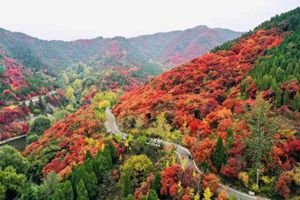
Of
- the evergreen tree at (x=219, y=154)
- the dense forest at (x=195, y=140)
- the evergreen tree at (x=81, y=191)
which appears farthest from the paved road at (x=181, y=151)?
the evergreen tree at (x=81, y=191)

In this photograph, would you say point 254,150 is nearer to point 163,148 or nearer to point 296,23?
point 163,148

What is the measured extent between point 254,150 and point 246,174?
2747mm

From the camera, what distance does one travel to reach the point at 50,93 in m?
147

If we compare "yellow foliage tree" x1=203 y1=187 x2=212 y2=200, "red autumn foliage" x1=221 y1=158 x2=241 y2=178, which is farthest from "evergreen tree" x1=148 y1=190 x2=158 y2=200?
"red autumn foliage" x1=221 y1=158 x2=241 y2=178

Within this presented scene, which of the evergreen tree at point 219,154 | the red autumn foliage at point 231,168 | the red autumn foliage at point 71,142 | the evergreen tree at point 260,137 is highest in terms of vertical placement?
the evergreen tree at point 260,137

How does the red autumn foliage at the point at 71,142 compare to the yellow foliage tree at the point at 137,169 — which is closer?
the yellow foliage tree at the point at 137,169

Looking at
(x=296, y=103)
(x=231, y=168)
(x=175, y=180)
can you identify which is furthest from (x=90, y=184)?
(x=296, y=103)

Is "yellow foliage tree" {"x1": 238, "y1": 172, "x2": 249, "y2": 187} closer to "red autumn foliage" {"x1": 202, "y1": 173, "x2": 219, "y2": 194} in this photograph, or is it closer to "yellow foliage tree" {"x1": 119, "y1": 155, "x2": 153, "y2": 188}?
"red autumn foliage" {"x1": 202, "y1": 173, "x2": 219, "y2": 194}

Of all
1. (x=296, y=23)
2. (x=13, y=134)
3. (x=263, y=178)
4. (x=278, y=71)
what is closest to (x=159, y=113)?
(x=278, y=71)

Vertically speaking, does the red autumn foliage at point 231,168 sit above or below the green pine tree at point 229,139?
below

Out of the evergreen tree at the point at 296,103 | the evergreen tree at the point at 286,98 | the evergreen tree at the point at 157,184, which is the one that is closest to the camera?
the evergreen tree at the point at 157,184

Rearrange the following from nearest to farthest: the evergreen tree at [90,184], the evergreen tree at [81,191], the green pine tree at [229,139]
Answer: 1. the evergreen tree at [81,191]
2. the green pine tree at [229,139]
3. the evergreen tree at [90,184]

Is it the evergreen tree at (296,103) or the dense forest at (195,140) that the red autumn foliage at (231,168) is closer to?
the dense forest at (195,140)

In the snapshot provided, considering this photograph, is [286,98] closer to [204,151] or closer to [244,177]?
[204,151]
